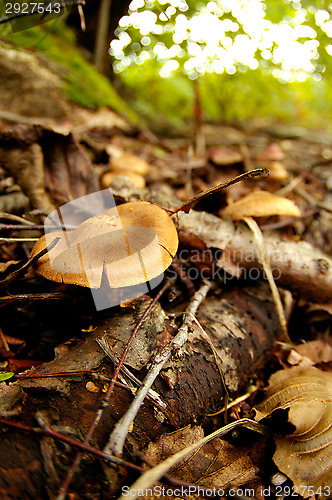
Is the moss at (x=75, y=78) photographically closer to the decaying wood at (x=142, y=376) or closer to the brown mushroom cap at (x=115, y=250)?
A: the brown mushroom cap at (x=115, y=250)

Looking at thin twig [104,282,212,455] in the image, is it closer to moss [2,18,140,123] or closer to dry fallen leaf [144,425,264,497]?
dry fallen leaf [144,425,264,497]

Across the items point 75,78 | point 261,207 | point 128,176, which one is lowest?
point 261,207

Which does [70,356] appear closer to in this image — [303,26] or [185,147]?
[303,26]

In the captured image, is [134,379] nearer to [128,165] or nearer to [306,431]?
[306,431]

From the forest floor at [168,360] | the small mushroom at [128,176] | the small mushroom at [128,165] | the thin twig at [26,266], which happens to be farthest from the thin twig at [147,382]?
the small mushroom at [128,165]

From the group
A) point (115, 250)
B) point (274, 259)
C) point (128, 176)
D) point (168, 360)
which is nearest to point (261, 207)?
Answer: point (274, 259)
